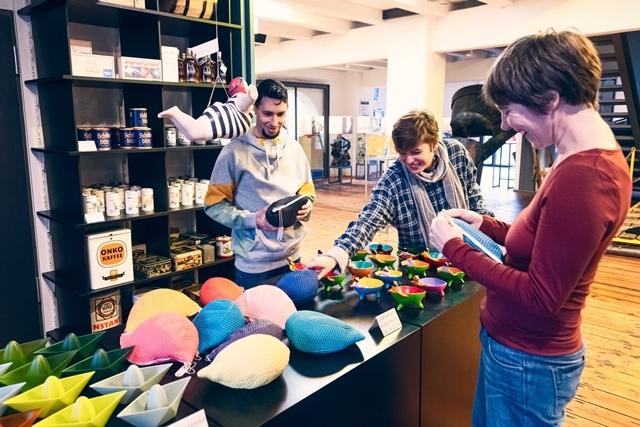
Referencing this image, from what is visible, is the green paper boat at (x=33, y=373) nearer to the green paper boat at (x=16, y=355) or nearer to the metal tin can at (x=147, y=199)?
the green paper boat at (x=16, y=355)

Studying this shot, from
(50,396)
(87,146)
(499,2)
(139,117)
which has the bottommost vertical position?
(50,396)

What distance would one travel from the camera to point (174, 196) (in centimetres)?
296

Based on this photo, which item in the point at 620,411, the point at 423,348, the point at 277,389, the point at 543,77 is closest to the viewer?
the point at 543,77

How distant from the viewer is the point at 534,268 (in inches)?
39.4

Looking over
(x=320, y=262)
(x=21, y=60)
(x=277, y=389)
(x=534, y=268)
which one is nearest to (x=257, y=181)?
(x=320, y=262)

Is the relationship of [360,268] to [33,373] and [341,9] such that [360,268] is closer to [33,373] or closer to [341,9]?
[33,373]

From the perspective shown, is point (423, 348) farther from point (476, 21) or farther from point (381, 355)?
point (476, 21)

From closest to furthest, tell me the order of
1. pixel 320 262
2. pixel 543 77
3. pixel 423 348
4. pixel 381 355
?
pixel 543 77 → pixel 381 355 → pixel 423 348 → pixel 320 262

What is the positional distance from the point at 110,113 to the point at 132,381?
2216 millimetres

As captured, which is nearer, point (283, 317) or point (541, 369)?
point (541, 369)

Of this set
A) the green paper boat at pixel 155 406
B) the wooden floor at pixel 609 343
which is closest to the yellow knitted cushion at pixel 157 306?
the green paper boat at pixel 155 406

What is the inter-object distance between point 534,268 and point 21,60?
2.79 m

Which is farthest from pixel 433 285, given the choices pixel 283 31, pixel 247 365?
pixel 283 31

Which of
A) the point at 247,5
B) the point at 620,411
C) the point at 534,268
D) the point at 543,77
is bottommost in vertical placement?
the point at 620,411
